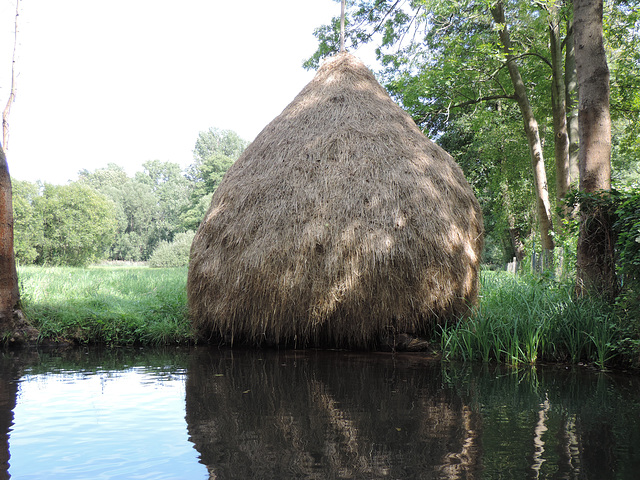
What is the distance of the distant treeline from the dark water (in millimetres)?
20360

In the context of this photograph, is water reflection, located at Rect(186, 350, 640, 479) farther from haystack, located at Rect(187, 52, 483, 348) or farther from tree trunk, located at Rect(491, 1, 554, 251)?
tree trunk, located at Rect(491, 1, 554, 251)

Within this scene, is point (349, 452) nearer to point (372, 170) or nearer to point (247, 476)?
point (247, 476)

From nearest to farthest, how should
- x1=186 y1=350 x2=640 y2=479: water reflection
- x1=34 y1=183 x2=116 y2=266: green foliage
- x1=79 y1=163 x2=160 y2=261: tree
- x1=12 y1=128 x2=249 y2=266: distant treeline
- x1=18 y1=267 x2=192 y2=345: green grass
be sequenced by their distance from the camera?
1. x1=186 y1=350 x2=640 y2=479: water reflection
2. x1=18 y1=267 x2=192 y2=345: green grass
3. x1=12 y1=128 x2=249 y2=266: distant treeline
4. x1=34 y1=183 x2=116 y2=266: green foliage
5. x1=79 y1=163 x2=160 y2=261: tree

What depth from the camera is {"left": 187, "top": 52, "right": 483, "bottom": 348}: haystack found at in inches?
211

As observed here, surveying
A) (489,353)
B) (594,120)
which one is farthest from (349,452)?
(594,120)

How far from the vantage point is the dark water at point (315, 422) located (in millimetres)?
2252

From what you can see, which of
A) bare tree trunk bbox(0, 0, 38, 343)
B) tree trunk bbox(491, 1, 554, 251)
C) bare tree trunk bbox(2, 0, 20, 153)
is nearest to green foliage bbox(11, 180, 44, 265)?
bare tree trunk bbox(2, 0, 20, 153)

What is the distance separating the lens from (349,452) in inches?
95.3

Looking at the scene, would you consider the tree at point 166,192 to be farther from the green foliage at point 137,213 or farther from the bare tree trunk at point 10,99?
the bare tree trunk at point 10,99

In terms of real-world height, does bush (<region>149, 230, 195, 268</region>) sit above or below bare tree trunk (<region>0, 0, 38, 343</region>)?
above

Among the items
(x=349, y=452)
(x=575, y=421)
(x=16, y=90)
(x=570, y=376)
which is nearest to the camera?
(x=349, y=452)

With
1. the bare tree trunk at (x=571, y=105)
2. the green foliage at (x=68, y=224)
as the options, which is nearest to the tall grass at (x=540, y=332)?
the bare tree trunk at (x=571, y=105)

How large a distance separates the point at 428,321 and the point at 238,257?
7.82 feet

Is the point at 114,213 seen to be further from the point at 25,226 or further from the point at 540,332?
the point at 540,332
